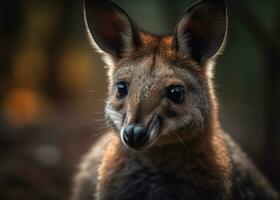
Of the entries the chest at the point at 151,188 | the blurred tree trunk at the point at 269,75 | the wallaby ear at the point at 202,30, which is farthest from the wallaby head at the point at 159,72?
the blurred tree trunk at the point at 269,75

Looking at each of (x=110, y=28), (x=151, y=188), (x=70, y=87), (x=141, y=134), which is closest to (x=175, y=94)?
(x=141, y=134)

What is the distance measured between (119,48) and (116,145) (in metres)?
0.95

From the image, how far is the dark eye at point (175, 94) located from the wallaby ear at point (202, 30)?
52 cm

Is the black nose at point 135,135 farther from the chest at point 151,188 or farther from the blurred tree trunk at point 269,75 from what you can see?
the blurred tree trunk at point 269,75

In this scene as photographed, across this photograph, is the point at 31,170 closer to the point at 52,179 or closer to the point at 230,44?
the point at 52,179

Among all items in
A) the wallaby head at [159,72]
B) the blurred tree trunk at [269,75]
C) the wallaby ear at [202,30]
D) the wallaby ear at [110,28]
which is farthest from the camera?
the blurred tree trunk at [269,75]

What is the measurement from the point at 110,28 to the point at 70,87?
27.2 ft

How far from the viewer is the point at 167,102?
552cm

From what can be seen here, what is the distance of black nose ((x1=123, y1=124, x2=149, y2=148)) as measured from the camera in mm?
5164

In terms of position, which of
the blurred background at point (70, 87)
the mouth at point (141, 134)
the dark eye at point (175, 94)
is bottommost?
the blurred background at point (70, 87)

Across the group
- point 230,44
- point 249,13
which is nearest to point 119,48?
point 249,13

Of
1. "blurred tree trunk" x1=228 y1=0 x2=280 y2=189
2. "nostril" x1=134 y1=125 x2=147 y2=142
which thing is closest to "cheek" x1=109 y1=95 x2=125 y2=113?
"nostril" x1=134 y1=125 x2=147 y2=142

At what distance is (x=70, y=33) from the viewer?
1459 centimetres

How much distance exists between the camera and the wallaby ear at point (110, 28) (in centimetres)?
605
